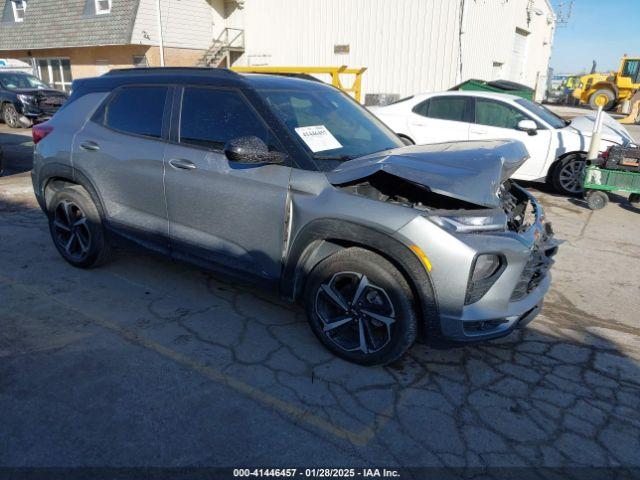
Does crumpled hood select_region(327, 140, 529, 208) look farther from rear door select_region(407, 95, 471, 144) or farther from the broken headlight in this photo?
rear door select_region(407, 95, 471, 144)

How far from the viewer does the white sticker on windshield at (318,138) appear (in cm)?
311

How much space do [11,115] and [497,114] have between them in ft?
48.4

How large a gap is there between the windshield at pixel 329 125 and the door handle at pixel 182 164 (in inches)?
28.2

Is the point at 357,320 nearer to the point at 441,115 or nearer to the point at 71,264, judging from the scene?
the point at 71,264

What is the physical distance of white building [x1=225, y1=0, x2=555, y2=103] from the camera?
16453 millimetres

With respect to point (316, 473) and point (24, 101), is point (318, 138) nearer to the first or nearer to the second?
point (316, 473)

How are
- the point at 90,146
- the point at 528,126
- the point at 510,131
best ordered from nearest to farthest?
the point at 90,146 < the point at 528,126 < the point at 510,131

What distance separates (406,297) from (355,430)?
0.79m

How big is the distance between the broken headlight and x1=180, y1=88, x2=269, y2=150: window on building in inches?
50.4

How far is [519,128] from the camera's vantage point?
7449mm

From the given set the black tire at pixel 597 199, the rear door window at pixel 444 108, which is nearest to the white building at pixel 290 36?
the rear door window at pixel 444 108

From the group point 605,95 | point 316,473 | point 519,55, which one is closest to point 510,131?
point 316,473

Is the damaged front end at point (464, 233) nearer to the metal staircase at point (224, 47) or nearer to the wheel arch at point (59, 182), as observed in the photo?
the wheel arch at point (59, 182)

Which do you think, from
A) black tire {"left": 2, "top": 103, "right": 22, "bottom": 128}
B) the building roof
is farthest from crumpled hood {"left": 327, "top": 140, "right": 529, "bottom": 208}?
the building roof
